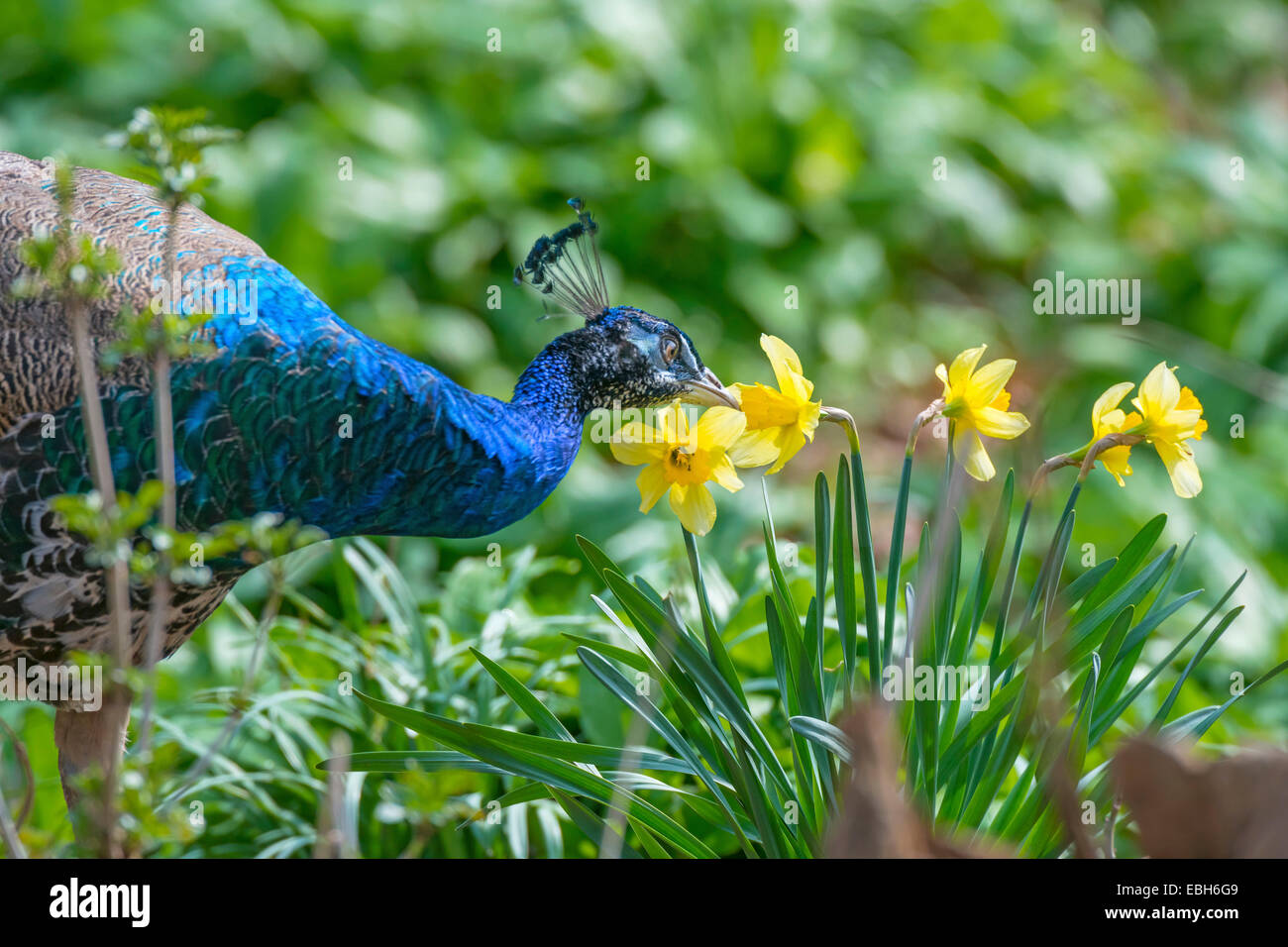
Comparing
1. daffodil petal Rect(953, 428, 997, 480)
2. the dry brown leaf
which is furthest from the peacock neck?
the dry brown leaf

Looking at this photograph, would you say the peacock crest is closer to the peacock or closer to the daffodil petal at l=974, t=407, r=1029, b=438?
the peacock

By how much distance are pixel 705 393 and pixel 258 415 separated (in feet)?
1.51

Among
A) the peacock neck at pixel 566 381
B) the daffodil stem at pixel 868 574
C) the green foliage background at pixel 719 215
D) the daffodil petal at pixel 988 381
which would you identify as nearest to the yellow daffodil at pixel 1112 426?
the daffodil petal at pixel 988 381

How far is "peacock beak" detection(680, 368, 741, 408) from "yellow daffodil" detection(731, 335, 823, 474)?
214 millimetres

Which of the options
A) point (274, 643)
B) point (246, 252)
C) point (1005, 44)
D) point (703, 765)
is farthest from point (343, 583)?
point (1005, 44)

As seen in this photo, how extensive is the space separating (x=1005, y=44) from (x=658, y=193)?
185cm

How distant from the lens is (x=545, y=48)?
319cm

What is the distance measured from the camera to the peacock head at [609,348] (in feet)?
4.20

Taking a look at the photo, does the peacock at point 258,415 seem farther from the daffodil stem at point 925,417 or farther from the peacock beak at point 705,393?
the daffodil stem at point 925,417

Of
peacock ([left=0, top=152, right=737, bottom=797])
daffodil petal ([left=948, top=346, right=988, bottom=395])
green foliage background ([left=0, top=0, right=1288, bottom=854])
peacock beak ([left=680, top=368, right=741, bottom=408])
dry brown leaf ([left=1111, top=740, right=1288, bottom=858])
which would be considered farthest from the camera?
green foliage background ([left=0, top=0, right=1288, bottom=854])

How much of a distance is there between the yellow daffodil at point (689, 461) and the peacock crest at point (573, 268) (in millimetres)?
277

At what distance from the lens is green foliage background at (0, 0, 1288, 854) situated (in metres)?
2.32

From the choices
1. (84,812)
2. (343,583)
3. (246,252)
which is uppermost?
(246,252)

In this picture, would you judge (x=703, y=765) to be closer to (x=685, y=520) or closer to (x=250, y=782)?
(x=685, y=520)
